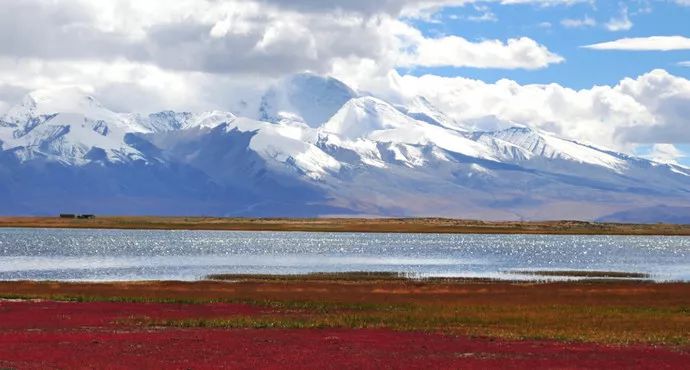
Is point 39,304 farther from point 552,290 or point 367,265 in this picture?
point 367,265

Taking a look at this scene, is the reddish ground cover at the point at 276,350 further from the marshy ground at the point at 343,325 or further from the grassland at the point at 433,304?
the grassland at the point at 433,304

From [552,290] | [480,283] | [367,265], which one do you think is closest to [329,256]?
[367,265]

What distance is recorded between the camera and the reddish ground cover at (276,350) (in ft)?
145

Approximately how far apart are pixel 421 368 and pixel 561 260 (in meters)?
126

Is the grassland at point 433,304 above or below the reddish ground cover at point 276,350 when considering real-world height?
above

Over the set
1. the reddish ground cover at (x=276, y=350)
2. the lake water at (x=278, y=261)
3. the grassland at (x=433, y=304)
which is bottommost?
the reddish ground cover at (x=276, y=350)

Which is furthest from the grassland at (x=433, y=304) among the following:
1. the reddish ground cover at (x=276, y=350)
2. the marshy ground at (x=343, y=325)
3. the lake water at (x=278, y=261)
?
the lake water at (x=278, y=261)

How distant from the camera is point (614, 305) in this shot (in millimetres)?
74938

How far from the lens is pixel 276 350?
4831cm

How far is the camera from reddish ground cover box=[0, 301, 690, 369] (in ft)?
145

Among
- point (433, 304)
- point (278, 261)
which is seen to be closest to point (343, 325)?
point (433, 304)

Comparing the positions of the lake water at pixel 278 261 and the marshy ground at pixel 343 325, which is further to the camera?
the lake water at pixel 278 261

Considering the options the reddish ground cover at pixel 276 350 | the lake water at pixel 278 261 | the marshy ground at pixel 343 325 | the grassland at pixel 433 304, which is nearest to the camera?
the reddish ground cover at pixel 276 350

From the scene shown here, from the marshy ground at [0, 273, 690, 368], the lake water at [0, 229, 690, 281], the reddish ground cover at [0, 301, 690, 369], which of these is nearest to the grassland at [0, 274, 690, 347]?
the marshy ground at [0, 273, 690, 368]
